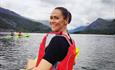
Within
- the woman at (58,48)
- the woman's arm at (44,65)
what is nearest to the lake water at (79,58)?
the woman at (58,48)

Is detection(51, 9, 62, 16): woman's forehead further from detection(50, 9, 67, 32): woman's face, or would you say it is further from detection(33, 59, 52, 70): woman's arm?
detection(33, 59, 52, 70): woman's arm

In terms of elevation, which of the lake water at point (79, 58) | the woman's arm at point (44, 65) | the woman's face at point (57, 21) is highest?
the woman's face at point (57, 21)

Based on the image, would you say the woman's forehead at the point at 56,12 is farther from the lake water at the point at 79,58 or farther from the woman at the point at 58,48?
the lake water at the point at 79,58

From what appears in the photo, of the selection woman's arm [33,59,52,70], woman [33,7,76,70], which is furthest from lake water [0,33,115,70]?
woman's arm [33,59,52,70]

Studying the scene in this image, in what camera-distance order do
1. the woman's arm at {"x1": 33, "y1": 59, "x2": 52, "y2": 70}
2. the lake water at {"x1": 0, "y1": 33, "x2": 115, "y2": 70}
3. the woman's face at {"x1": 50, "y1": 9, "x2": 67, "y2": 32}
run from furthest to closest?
1. the lake water at {"x1": 0, "y1": 33, "x2": 115, "y2": 70}
2. the woman's face at {"x1": 50, "y1": 9, "x2": 67, "y2": 32}
3. the woman's arm at {"x1": 33, "y1": 59, "x2": 52, "y2": 70}

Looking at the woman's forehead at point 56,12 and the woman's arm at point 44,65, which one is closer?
the woman's arm at point 44,65

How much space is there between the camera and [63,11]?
4.22m


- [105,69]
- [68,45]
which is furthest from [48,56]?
[105,69]

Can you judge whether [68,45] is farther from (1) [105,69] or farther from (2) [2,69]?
(1) [105,69]

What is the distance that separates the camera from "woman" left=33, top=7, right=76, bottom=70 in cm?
381

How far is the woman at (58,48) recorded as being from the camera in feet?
12.5

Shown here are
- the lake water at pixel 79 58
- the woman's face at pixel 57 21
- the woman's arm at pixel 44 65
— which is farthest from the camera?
the lake water at pixel 79 58

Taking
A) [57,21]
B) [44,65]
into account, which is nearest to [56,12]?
[57,21]

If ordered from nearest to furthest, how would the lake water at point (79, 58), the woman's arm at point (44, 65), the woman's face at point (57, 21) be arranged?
the woman's arm at point (44, 65) < the woman's face at point (57, 21) < the lake water at point (79, 58)
